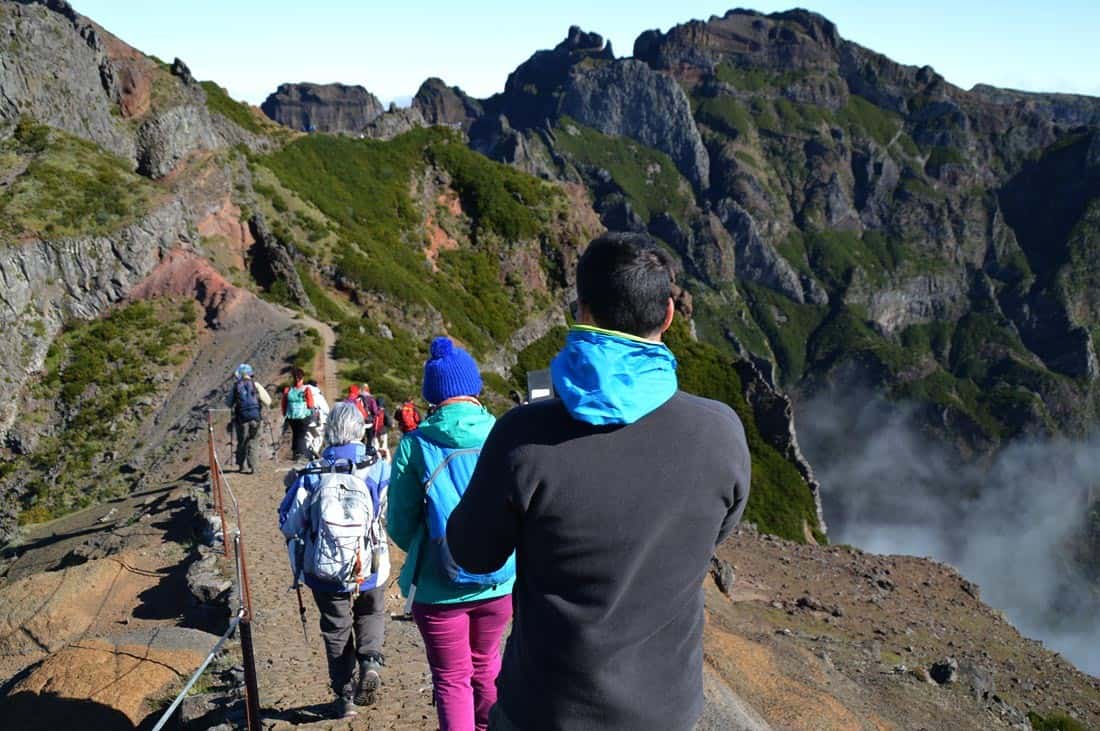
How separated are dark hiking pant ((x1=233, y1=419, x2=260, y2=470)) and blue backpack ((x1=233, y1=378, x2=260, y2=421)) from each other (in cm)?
18

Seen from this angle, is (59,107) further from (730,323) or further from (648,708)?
(730,323)

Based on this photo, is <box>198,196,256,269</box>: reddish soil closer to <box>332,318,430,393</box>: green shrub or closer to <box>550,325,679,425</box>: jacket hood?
<box>332,318,430,393</box>: green shrub

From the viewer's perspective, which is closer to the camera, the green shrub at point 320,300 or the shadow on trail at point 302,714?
the shadow on trail at point 302,714

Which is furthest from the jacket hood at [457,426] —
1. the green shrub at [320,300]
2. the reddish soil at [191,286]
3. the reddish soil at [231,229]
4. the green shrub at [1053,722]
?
the reddish soil at [231,229]

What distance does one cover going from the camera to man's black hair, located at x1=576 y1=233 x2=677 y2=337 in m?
2.50

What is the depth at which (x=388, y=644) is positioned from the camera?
861 centimetres

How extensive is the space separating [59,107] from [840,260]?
18515 centimetres

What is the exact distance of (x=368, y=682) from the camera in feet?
20.8

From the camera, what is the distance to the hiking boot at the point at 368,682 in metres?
6.29

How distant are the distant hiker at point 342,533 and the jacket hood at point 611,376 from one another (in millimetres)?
3500

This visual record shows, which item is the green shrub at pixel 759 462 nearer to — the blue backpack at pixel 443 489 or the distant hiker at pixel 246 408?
the distant hiker at pixel 246 408

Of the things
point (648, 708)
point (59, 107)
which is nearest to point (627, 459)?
point (648, 708)

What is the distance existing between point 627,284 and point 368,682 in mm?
5016

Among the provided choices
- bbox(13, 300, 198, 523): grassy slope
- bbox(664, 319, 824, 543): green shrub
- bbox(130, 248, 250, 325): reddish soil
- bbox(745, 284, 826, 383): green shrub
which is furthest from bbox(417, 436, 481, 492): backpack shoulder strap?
bbox(745, 284, 826, 383): green shrub
